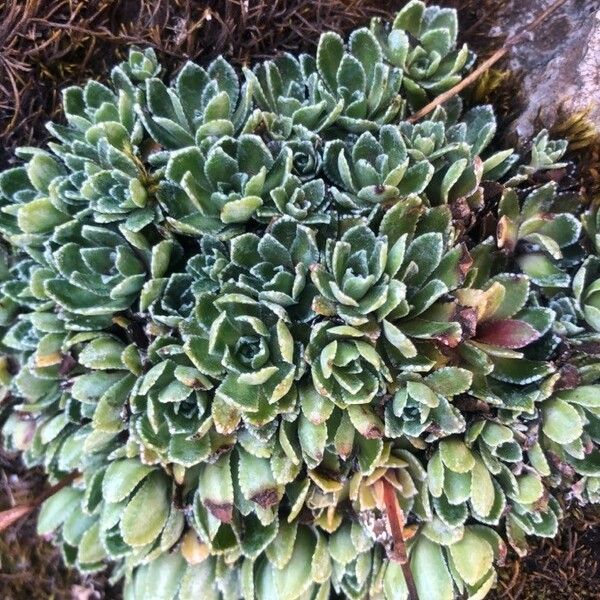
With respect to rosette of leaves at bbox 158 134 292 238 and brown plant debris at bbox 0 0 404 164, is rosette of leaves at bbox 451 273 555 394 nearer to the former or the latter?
rosette of leaves at bbox 158 134 292 238

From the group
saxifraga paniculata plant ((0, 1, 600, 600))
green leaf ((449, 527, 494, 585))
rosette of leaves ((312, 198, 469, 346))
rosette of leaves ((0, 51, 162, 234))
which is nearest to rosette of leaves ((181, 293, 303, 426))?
saxifraga paniculata plant ((0, 1, 600, 600))

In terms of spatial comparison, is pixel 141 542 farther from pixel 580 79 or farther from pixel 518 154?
pixel 580 79

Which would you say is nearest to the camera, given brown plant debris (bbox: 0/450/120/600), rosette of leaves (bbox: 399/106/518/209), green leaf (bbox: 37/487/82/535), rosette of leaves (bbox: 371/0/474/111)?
rosette of leaves (bbox: 399/106/518/209)

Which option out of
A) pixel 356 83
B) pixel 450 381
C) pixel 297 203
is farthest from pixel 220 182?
pixel 450 381

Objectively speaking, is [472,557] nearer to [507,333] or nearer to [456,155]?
[507,333]

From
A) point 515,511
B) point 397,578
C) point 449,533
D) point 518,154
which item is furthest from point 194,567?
point 518,154

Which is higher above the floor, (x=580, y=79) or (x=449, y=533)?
(x=580, y=79)

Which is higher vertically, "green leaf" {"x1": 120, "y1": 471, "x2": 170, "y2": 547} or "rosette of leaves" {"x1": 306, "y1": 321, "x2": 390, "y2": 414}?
"rosette of leaves" {"x1": 306, "y1": 321, "x2": 390, "y2": 414}
